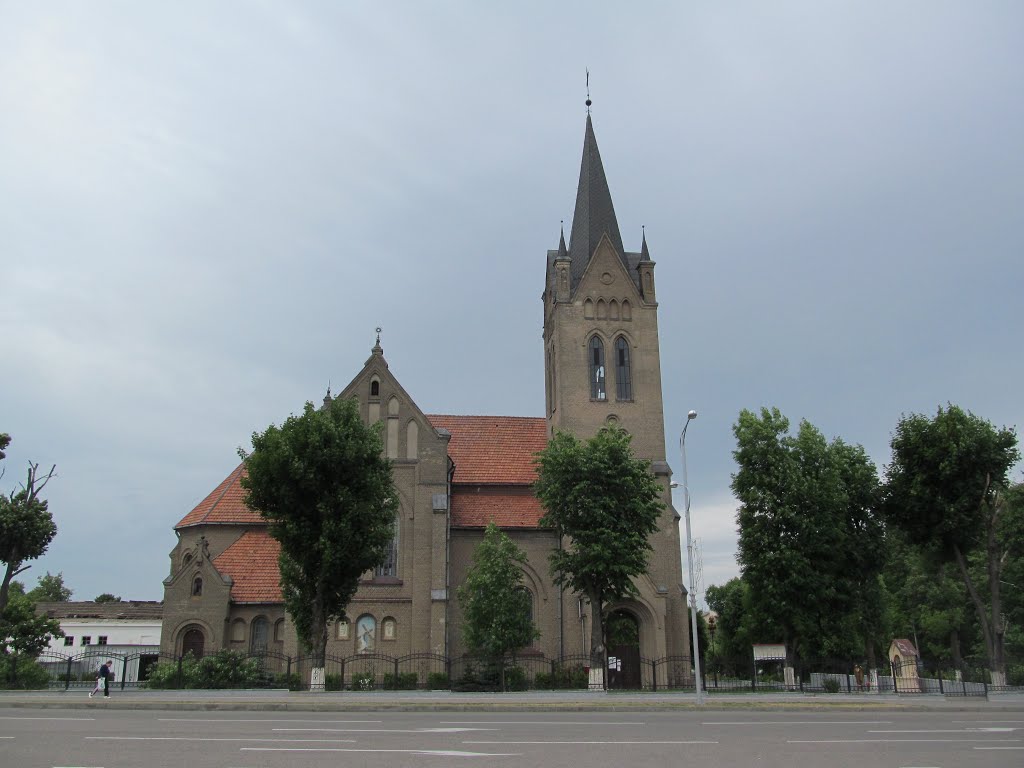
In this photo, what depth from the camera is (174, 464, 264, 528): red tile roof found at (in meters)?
45.2

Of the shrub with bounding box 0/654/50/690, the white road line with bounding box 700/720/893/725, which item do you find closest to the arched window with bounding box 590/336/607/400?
the white road line with bounding box 700/720/893/725

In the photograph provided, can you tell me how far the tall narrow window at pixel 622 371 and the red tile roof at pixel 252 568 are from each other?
2097cm

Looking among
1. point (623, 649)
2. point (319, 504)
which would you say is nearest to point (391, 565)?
point (319, 504)

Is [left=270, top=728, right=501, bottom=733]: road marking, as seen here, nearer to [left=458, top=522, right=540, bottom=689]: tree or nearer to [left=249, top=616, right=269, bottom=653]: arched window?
[left=458, top=522, right=540, bottom=689]: tree

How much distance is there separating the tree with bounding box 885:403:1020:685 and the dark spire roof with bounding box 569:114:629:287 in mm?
19509

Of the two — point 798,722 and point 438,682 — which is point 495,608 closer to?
point 438,682

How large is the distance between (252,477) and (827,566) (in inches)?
1070

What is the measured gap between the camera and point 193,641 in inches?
1596

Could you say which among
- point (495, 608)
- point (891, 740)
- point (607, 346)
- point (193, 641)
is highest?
point (607, 346)

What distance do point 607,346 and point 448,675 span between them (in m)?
20.4

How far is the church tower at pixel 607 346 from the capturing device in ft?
150

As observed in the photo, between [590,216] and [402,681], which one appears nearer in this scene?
[402,681]

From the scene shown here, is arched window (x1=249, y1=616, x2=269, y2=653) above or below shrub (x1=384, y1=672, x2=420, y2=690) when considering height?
above

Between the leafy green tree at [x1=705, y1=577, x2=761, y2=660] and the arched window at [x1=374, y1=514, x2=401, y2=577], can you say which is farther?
the leafy green tree at [x1=705, y1=577, x2=761, y2=660]
